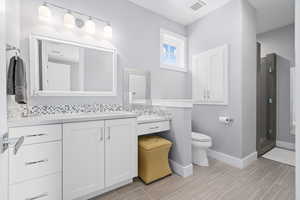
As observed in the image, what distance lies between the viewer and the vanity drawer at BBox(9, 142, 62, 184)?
1114 mm

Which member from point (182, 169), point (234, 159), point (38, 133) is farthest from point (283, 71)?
point (38, 133)

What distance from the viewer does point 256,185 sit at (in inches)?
68.0

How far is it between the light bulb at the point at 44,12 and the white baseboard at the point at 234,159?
10.7ft

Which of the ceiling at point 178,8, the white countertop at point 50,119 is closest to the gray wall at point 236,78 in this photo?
the ceiling at point 178,8

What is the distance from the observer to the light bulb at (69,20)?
5.76 feet

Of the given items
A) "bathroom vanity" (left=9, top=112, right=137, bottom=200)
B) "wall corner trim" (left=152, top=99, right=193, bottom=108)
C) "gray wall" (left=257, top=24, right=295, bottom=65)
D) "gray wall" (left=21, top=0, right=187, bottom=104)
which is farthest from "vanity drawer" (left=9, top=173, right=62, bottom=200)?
"gray wall" (left=257, top=24, right=295, bottom=65)

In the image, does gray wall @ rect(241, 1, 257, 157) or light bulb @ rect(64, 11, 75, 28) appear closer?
light bulb @ rect(64, 11, 75, 28)

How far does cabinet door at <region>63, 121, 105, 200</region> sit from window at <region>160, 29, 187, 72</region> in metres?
1.92

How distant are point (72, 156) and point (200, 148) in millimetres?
1851

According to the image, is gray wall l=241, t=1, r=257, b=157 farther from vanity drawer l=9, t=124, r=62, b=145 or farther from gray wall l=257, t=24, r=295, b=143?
vanity drawer l=9, t=124, r=62, b=145

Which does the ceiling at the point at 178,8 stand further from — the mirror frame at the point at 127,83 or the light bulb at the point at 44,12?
the light bulb at the point at 44,12

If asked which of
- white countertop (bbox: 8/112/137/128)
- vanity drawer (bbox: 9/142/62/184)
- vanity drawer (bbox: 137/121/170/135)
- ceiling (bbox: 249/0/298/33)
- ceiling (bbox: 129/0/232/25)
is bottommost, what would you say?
vanity drawer (bbox: 9/142/62/184)

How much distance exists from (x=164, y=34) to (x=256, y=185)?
2.89 metres

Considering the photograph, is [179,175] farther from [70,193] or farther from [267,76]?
[267,76]
